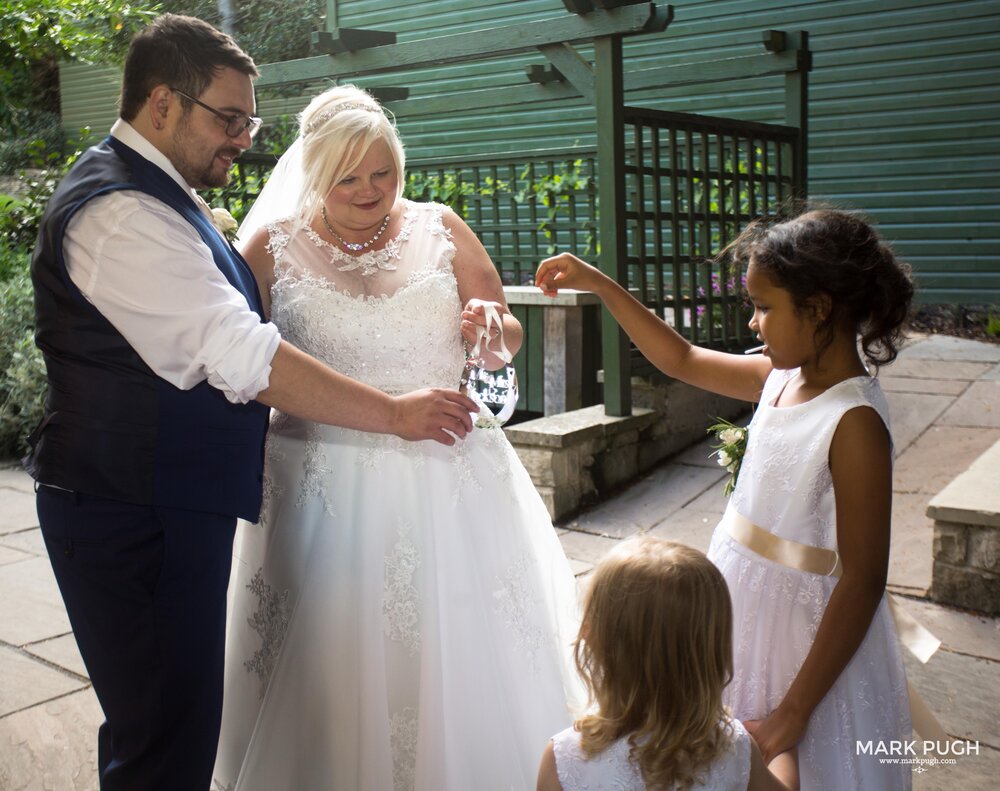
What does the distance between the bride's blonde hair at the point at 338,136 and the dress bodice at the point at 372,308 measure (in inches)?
7.4

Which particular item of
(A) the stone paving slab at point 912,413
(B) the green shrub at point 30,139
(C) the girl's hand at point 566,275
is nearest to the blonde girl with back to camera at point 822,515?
(C) the girl's hand at point 566,275

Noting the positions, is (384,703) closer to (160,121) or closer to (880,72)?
(160,121)

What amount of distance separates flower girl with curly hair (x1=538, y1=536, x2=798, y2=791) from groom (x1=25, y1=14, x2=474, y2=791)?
33.3 inches

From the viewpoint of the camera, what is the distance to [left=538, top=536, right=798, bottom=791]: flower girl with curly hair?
59.6 inches

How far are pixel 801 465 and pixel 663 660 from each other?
0.58 meters

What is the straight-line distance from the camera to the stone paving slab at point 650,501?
201 inches

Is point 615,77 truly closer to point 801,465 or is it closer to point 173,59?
point 173,59

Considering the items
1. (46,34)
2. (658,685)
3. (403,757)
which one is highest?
(46,34)

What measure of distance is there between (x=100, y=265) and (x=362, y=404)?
1.96 ft

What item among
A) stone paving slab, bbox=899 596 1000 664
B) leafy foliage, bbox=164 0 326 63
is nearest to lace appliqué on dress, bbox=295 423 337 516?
→ stone paving slab, bbox=899 596 1000 664

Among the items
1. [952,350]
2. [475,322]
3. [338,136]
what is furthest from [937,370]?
→ [338,136]

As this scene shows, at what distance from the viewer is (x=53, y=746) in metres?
3.11

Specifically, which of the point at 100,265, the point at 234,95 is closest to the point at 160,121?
the point at 234,95

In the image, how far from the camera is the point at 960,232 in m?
8.66
